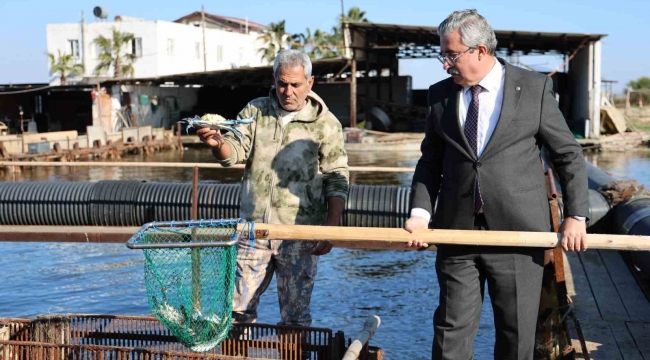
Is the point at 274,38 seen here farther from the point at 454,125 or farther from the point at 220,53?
the point at 454,125

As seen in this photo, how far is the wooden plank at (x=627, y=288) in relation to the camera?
6485mm

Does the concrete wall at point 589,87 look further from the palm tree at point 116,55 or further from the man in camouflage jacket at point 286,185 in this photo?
the man in camouflage jacket at point 286,185

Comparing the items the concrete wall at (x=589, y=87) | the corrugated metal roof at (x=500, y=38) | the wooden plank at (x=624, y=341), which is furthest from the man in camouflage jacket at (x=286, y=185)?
Result: the concrete wall at (x=589, y=87)

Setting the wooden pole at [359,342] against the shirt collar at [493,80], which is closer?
the shirt collar at [493,80]

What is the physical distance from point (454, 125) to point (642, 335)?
3198 mm

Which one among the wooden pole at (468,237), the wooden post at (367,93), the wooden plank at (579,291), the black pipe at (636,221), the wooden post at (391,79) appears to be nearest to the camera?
the wooden pole at (468,237)

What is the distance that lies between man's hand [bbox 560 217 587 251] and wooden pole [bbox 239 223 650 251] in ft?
0.10

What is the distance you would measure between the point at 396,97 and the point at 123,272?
36.1m

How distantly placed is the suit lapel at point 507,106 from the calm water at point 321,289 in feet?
11.3

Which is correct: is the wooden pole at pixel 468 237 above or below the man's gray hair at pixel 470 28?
below

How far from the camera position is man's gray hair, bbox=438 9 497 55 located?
10.9ft

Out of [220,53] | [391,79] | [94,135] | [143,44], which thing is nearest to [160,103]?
[143,44]

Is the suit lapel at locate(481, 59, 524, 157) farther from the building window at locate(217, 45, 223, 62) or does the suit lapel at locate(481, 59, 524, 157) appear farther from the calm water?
the building window at locate(217, 45, 223, 62)

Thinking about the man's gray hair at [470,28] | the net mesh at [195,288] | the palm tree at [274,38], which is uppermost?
the palm tree at [274,38]
